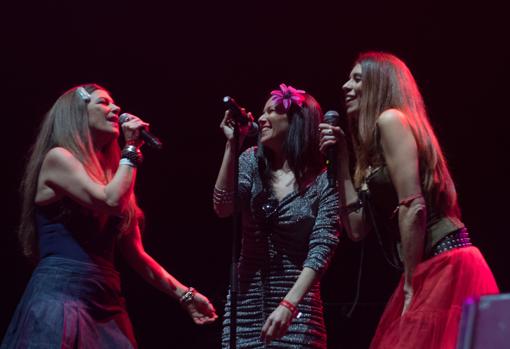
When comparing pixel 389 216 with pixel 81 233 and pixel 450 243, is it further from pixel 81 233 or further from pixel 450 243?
pixel 81 233

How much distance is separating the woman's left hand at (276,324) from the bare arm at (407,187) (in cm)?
46

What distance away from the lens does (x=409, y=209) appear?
7.13ft

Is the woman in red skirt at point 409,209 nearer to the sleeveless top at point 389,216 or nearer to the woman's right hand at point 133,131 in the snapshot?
the sleeveless top at point 389,216

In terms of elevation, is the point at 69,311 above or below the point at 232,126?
below

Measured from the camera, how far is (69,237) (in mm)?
2592

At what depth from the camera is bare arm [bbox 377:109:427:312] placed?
2.17 metres

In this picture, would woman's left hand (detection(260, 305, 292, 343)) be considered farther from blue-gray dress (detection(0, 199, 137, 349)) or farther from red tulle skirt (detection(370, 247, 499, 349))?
blue-gray dress (detection(0, 199, 137, 349))

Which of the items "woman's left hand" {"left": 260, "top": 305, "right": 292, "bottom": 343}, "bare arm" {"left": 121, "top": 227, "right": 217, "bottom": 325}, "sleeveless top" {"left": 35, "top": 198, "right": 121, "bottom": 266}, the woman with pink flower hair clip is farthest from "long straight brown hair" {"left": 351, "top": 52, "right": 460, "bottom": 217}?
"sleeveless top" {"left": 35, "top": 198, "right": 121, "bottom": 266}

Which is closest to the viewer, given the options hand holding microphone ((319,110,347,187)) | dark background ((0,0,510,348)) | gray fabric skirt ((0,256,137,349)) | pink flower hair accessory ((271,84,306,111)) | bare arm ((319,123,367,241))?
gray fabric skirt ((0,256,137,349))

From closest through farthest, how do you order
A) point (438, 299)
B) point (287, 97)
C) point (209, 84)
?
point (438, 299) → point (287, 97) → point (209, 84)

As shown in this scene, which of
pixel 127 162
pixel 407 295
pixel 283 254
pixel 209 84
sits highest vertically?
pixel 209 84

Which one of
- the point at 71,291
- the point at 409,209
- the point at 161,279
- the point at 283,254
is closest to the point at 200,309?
the point at 161,279

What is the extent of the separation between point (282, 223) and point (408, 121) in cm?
70

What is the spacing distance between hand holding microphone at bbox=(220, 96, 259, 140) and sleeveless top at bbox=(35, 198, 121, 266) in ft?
1.97
